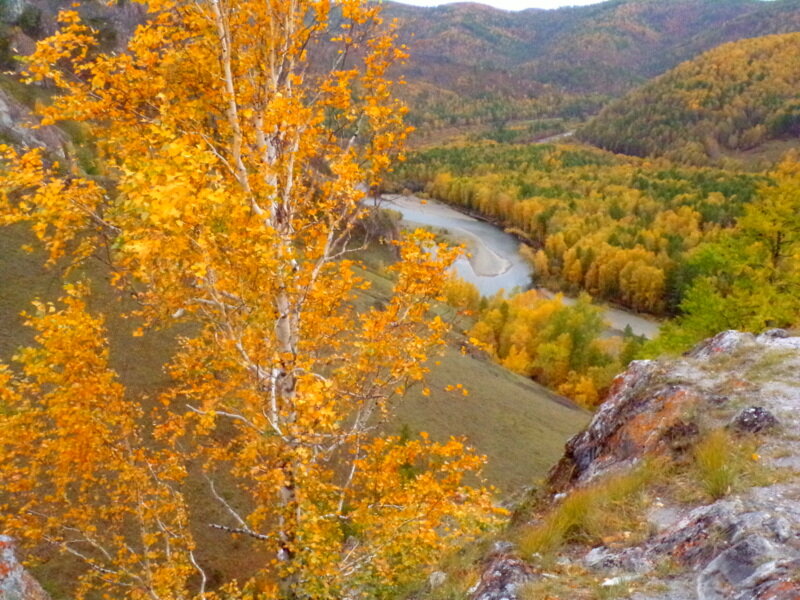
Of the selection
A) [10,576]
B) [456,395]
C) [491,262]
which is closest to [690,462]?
[10,576]

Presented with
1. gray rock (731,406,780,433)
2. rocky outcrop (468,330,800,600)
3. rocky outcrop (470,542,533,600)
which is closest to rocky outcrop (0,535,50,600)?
rocky outcrop (470,542,533,600)

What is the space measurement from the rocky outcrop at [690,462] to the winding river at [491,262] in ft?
193

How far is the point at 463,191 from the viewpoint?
141625 millimetres

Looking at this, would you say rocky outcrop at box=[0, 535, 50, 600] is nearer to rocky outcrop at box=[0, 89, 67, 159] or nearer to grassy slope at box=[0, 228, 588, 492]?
grassy slope at box=[0, 228, 588, 492]

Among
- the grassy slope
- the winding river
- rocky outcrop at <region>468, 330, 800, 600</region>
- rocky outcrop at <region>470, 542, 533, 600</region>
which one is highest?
rocky outcrop at <region>468, 330, 800, 600</region>

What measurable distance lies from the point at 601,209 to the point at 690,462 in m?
117

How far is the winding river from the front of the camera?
268 ft

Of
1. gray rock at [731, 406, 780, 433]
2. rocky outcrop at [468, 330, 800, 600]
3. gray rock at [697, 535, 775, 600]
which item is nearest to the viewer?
gray rock at [697, 535, 775, 600]

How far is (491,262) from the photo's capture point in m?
101

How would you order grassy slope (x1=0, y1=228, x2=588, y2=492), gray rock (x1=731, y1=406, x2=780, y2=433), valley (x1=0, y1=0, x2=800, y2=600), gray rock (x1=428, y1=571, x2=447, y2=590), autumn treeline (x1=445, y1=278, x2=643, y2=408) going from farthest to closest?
autumn treeline (x1=445, y1=278, x2=643, y2=408)
grassy slope (x1=0, y1=228, x2=588, y2=492)
gray rock (x1=731, y1=406, x2=780, y2=433)
gray rock (x1=428, y1=571, x2=447, y2=590)
valley (x1=0, y1=0, x2=800, y2=600)

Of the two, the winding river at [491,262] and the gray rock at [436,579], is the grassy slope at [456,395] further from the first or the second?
the winding river at [491,262]

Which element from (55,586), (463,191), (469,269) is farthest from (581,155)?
(55,586)

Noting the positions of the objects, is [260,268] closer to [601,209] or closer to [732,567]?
[732,567]

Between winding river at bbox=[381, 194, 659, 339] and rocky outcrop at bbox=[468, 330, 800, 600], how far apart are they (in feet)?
193
